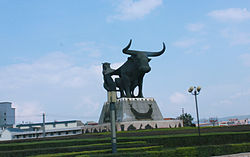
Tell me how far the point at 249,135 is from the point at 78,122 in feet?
197

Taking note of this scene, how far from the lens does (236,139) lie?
17.2 meters

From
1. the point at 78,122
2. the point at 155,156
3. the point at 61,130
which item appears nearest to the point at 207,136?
the point at 155,156

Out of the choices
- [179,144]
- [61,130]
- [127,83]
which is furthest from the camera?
[61,130]

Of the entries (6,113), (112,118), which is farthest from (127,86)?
(6,113)

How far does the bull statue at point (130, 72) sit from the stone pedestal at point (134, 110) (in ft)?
3.93

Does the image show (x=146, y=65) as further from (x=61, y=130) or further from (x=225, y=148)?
(x=61, y=130)

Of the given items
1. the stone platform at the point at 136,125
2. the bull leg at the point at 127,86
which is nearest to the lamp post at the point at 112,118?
the stone platform at the point at 136,125

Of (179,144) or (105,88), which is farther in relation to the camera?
(105,88)

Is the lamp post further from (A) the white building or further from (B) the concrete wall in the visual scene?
(B) the concrete wall

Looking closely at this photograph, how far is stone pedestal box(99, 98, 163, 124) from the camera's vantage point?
95.8 ft

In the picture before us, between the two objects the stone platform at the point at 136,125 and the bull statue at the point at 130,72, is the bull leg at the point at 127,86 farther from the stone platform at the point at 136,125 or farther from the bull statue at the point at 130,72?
the stone platform at the point at 136,125

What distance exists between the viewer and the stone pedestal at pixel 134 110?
1149 inches

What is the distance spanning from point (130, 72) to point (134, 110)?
14.1 ft

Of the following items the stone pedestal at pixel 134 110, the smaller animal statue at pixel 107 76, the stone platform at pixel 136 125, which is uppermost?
the smaller animal statue at pixel 107 76
